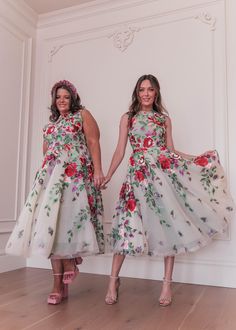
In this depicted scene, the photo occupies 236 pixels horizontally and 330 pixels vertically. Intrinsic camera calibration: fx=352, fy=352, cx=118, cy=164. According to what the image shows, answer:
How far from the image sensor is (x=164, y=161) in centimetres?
222

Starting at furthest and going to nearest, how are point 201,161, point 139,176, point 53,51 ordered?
1. point 53,51
2. point 201,161
3. point 139,176

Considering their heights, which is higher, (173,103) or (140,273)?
(173,103)

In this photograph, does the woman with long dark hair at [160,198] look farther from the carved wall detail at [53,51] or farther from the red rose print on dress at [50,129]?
the carved wall detail at [53,51]

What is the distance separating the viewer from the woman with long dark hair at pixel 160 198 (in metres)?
2.06

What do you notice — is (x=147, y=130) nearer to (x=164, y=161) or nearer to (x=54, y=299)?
(x=164, y=161)

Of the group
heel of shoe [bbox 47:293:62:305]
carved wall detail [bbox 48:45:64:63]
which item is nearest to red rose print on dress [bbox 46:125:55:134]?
heel of shoe [bbox 47:293:62:305]

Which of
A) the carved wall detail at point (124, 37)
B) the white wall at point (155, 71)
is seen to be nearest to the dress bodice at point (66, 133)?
the white wall at point (155, 71)

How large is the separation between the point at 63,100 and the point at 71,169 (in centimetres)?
49

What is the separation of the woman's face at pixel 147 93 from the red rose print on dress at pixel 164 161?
41 cm

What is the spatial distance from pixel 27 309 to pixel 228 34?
2469 millimetres

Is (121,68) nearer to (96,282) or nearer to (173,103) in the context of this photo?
(173,103)

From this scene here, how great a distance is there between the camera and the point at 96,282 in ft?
8.80

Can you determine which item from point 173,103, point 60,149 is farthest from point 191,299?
point 173,103

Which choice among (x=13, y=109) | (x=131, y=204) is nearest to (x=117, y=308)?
(x=131, y=204)
